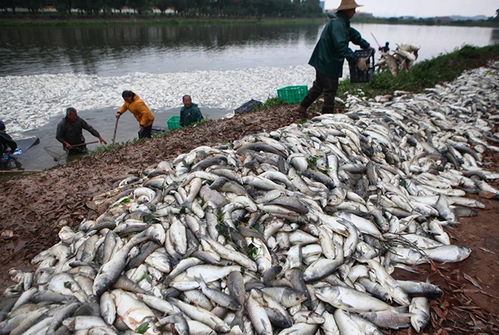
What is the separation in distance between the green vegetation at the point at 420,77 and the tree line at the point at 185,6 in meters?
47.3

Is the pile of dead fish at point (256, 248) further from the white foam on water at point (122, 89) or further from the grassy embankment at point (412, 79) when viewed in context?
the white foam on water at point (122, 89)

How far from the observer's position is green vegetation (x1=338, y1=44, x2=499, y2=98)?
11.4 meters

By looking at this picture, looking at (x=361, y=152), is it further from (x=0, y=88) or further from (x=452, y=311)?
(x=0, y=88)

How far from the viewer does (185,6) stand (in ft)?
203

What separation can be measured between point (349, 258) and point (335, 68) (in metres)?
4.82

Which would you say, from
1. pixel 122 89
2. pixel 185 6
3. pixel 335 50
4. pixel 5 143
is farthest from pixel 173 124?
pixel 185 6

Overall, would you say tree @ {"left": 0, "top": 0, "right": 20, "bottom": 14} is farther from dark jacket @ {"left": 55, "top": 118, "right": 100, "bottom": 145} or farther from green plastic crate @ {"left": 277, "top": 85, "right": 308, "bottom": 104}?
green plastic crate @ {"left": 277, "top": 85, "right": 308, "bottom": 104}

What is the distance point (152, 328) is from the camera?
2.57 metres

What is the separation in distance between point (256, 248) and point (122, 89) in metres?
14.4

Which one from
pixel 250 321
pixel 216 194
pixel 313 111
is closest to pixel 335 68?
pixel 313 111

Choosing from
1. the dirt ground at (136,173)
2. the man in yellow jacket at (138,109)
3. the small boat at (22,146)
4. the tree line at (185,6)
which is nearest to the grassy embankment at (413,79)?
the man in yellow jacket at (138,109)

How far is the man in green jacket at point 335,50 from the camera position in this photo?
6.55 metres

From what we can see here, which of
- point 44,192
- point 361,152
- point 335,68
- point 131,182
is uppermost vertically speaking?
point 335,68

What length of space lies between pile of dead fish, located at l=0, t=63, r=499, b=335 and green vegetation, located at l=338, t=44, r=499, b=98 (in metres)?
6.59
